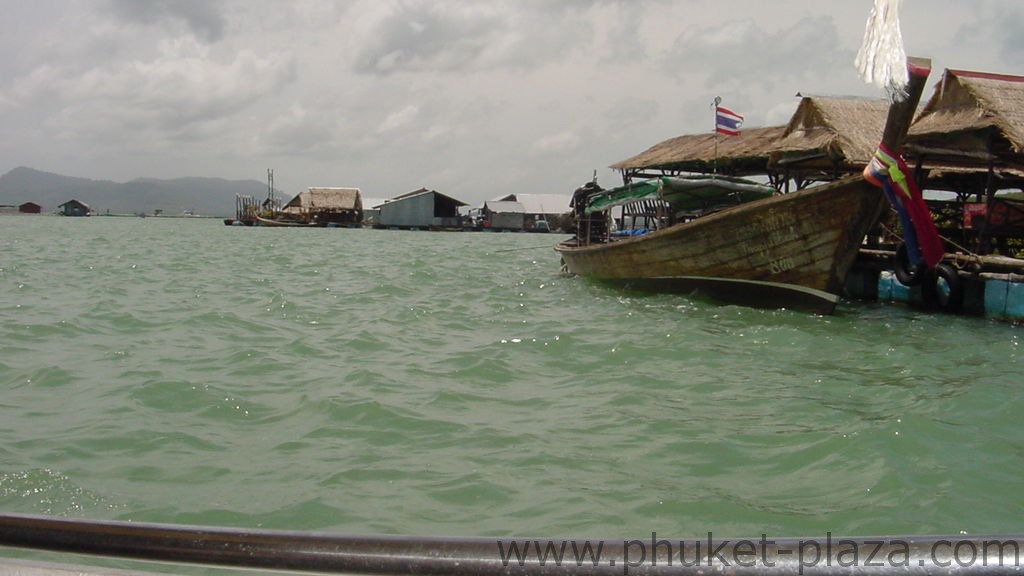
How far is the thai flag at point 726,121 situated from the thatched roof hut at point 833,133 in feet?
5.46

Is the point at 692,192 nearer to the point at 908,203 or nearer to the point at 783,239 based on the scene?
the point at 783,239

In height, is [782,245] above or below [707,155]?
below

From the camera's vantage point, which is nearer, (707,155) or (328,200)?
(707,155)

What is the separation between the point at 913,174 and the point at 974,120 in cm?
349

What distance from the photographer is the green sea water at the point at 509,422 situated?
416 centimetres

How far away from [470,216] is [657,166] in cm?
5207

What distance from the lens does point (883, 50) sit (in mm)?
8477

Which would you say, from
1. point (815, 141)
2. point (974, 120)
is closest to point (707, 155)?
point (815, 141)

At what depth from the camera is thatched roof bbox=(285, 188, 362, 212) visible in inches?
2704

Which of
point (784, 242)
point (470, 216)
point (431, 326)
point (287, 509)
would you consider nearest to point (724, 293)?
point (784, 242)

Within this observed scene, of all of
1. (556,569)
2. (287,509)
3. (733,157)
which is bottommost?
(287,509)

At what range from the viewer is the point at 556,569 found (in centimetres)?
121

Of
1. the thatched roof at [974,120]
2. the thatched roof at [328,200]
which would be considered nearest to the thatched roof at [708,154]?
the thatched roof at [974,120]

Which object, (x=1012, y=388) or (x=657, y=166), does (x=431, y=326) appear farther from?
(x=657, y=166)
